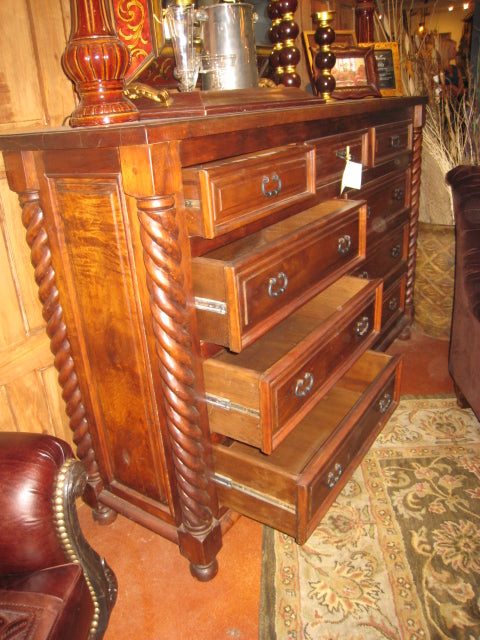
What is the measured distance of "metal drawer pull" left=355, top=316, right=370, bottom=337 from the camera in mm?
1635

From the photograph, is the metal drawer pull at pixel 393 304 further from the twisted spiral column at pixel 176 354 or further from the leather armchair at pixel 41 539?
the leather armchair at pixel 41 539

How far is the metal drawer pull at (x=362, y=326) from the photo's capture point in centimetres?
164

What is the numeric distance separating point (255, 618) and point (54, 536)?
638 millimetres

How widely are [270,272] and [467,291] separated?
930 mm

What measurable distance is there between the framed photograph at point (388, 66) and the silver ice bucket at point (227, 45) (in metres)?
1.15

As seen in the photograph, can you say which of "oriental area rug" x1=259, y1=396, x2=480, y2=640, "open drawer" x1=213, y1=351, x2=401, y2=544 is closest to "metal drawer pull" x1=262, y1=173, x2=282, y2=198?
"open drawer" x1=213, y1=351, x2=401, y2=544

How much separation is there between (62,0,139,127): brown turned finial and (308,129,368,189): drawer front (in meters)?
0.60

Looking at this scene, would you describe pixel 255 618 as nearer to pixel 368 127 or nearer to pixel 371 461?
pixel 371 461

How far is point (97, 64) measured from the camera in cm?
109

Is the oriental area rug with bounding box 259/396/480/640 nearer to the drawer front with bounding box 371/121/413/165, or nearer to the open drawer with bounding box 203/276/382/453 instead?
the open drawer with bounding box 203/276/382/453

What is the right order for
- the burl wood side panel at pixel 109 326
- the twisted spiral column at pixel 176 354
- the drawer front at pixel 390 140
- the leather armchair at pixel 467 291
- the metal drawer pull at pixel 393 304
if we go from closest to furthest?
the twisted spiral column at pixel 176 354 → the burl wood side panel at pixel 109 326 → the leather armchair at pixel 467 291 → the drawer front at pixel 390 140 → the metal drawer pull at pixel 393 304

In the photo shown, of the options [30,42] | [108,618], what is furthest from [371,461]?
[30,42]

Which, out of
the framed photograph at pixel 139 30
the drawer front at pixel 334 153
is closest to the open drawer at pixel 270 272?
the drawer front at pixel 334 153

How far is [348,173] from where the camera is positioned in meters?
1.72
